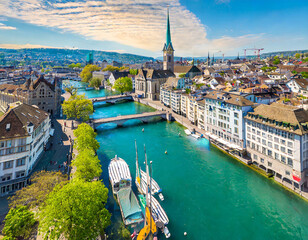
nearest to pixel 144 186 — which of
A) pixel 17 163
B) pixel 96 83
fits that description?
pixel 17 163

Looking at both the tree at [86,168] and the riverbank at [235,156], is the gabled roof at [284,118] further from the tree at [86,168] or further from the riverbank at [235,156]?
the tree at [86,168]

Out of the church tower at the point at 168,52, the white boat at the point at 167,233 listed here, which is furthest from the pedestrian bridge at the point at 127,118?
the church tower at the point at 168,52

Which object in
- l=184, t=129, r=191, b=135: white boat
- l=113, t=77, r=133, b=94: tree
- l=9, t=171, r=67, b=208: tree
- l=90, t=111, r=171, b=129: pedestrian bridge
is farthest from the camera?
l=113, t=77, r=133, b=94: tree

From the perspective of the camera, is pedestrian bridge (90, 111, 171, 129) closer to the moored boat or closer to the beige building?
the beige building

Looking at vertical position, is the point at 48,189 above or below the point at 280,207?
above

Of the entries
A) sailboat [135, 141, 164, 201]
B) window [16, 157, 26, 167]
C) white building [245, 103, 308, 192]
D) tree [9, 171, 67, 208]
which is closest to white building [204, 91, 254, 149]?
white building [245, 103, 308, 192]

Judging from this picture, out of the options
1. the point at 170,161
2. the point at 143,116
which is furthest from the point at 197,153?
the point at 143,116

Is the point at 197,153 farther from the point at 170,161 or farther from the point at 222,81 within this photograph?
the point at 222,81

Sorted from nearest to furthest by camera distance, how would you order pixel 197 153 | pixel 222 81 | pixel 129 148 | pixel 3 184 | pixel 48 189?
pixel 48 189
pixel 3 184
pixel 197 153
pixel 129 148
pixel 222 81
